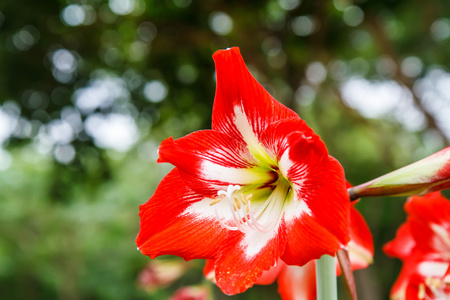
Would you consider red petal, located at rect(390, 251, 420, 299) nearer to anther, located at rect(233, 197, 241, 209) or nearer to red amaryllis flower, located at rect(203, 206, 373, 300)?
red amaryllis flower, located at rect(203, 206, 373, 300)

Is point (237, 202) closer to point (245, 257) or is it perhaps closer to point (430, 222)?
point (245, 257)

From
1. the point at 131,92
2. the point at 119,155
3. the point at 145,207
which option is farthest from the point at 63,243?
the point at 145,207

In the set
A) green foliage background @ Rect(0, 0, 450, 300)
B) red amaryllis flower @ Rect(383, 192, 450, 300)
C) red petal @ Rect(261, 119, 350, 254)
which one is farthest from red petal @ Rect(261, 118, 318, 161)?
green foliage background @ Rect(0, 0, 450, 300)

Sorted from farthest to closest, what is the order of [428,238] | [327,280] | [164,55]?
1. [164,55]
2. [428,238]
3. [327,280]

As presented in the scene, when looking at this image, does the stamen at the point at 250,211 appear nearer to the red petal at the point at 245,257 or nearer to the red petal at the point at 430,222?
the red petal at the point at 245,257

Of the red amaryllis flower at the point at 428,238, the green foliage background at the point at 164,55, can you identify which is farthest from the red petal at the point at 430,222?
the green foliage background at the point at 164,55

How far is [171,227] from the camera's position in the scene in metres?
0.31

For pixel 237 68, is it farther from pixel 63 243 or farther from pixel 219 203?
pixel 63 243

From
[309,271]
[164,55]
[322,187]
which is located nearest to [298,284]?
[309,271]

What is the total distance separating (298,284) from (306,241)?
99 millimetres

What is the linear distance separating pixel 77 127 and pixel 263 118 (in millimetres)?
1907

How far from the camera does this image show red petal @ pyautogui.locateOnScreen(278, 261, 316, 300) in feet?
1.15

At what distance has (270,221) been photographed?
0.31 metres

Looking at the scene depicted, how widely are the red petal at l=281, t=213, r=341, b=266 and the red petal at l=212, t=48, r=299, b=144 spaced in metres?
0.06
